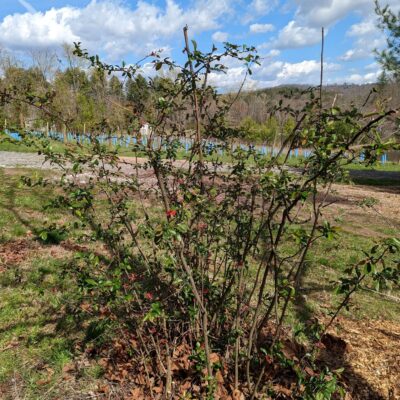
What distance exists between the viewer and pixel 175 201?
2.46 m

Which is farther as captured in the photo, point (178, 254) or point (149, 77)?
point (149, 77)

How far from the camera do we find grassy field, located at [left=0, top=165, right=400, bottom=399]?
9.74 ft

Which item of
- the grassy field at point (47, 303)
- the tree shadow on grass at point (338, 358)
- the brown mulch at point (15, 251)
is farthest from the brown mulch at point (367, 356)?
the brown mulch at point (15, 251)

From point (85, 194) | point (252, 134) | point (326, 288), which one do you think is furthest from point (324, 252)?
point (85, 194)

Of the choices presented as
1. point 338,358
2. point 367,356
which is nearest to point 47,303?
point 338,358

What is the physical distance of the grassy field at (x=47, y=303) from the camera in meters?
2.97

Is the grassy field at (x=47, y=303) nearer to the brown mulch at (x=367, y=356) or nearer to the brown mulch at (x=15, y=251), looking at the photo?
the brown mulch at (x=15, y=251)

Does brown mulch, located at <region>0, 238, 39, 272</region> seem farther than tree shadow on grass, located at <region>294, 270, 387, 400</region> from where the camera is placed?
Yes

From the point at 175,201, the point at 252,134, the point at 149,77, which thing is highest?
the point at 149,77

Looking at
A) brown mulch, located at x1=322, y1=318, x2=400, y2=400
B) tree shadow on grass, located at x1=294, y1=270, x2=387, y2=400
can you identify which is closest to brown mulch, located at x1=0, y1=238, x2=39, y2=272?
tree shadow on grass, located at x1=294, y1=270, x2=387, y2=400

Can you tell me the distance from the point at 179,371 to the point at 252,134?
1.99 meters

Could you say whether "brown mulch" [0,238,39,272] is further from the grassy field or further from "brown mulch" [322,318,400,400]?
"brown mulch" [322,318,400,400]

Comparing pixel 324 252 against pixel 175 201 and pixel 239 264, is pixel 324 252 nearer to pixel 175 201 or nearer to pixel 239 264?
pixel 239 264

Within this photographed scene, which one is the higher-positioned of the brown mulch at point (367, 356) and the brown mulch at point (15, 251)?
the brown mulch at point (15, 251)
